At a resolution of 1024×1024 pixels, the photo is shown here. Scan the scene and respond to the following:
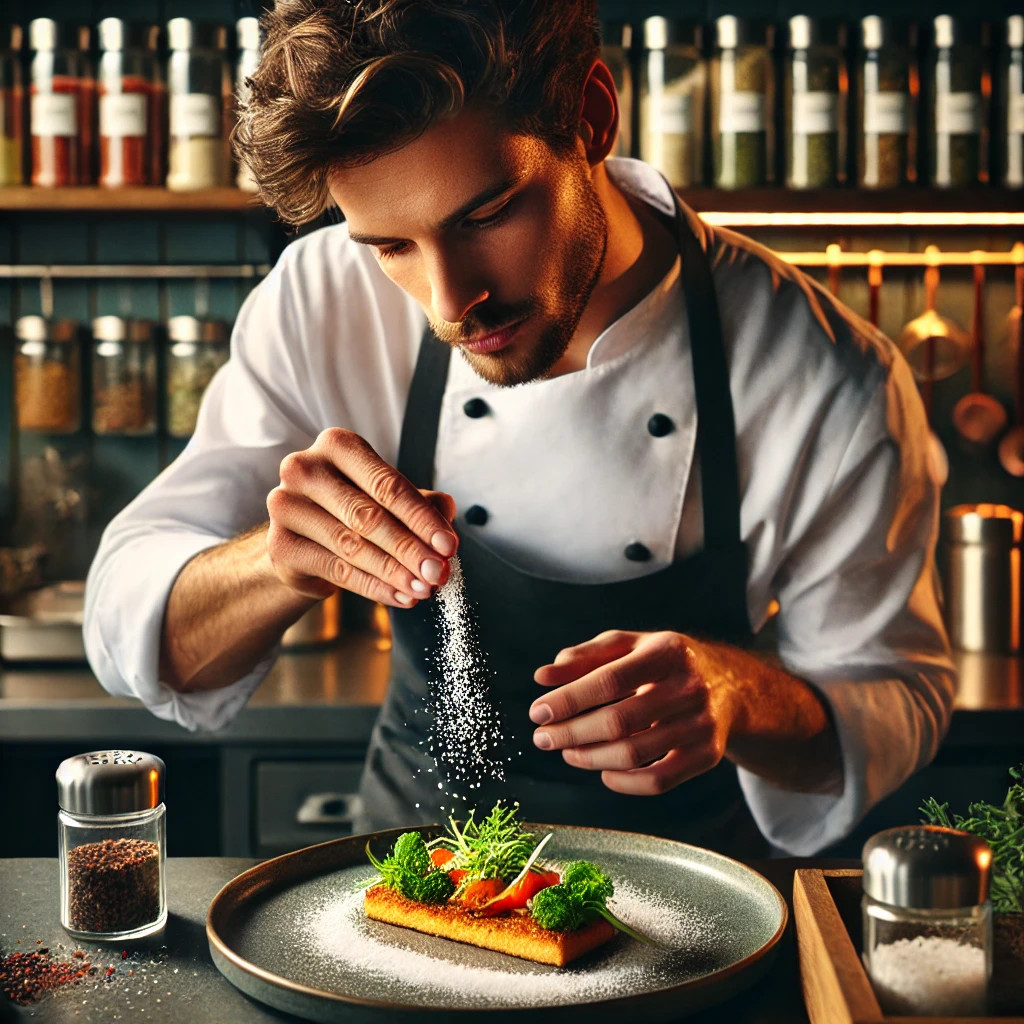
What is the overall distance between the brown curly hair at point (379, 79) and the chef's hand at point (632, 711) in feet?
1.83

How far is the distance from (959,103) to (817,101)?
28 centimetres

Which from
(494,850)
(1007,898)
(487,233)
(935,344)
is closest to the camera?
(1007,898)

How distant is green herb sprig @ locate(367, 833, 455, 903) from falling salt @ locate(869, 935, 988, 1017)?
40 centimetres

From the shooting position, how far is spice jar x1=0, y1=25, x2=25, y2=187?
2.54m

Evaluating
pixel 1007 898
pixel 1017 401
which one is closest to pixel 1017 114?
pixel 1017 401

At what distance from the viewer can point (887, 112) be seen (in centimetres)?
244

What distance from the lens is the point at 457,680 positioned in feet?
5.40

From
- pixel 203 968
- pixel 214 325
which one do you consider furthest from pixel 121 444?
pixel 203 968

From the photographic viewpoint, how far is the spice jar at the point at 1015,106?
96.9 inches

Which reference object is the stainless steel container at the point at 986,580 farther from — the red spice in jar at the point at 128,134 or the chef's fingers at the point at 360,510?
the red spice in jar at the point at 128,134

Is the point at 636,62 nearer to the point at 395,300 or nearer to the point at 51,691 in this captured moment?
the point at 395,300

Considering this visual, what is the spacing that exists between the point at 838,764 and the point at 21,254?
7.00 ft

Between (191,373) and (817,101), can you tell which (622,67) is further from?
(191,373)

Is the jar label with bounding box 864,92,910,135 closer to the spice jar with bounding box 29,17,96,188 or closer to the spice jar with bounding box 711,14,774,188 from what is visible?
the spice jar with bounding box 711,14,774,188
